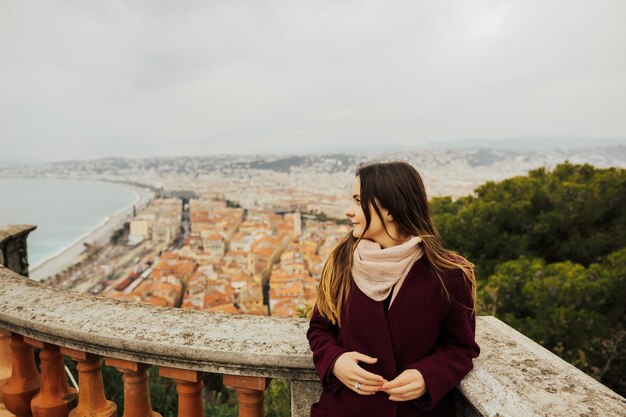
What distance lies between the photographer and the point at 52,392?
1652mm

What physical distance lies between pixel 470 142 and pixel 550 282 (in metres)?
124

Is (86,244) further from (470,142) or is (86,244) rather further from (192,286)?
(470,142)

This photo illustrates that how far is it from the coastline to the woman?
22728mm

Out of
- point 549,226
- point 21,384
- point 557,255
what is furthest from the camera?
point 557,255

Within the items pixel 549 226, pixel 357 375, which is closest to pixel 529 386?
pixel 357 375

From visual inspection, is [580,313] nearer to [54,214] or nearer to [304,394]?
[304,394]

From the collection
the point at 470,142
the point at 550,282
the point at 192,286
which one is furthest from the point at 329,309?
the point at 470,142

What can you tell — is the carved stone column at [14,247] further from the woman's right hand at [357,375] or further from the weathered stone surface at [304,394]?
the woman's right hand at [357,375]

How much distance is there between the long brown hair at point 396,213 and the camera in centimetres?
124

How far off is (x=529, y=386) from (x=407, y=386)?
0.33 metres

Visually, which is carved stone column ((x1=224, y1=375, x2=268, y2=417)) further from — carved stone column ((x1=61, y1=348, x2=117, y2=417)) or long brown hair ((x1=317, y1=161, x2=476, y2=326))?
carved stone column ((x1=61, y1=348, x2=117, y2=417))

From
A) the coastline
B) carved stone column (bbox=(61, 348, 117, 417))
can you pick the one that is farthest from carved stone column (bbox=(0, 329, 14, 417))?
the coastline

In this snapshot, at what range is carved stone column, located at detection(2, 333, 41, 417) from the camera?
1.71 meters

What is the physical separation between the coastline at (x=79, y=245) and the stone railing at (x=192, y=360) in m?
21.7
